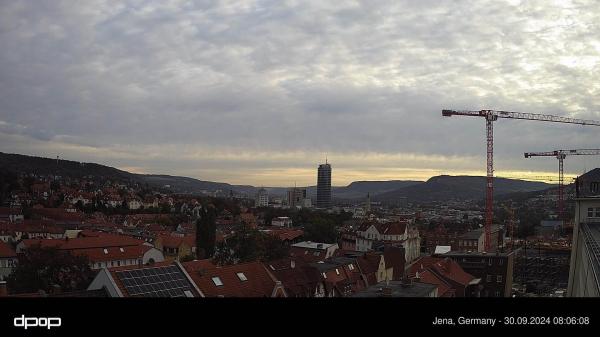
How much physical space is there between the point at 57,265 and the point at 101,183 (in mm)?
78492

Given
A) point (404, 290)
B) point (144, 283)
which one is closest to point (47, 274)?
point (144, 283)

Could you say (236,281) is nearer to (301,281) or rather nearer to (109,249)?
(301,281)

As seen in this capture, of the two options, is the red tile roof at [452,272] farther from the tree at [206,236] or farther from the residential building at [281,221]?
the residential building at [281,221]

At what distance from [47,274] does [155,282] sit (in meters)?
8.47

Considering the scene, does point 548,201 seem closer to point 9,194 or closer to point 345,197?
point 9,194

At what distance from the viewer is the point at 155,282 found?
10250 mm

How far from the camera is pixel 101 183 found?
297 ft

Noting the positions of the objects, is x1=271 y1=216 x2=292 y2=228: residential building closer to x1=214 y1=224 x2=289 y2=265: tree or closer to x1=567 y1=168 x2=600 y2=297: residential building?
x1=214 y1=224 x2=289 y2=265: tree

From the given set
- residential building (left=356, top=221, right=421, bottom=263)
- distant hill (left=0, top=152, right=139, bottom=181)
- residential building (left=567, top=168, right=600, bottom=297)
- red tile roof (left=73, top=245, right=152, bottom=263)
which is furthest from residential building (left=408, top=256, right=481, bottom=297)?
distant hill (left=0, top=152, right=139, bottom=181)

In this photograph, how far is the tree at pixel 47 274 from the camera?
16325mm

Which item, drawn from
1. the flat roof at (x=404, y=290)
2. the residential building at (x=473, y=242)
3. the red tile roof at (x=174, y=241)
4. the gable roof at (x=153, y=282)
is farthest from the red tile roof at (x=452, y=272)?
the residential building at (x=473, y=242)

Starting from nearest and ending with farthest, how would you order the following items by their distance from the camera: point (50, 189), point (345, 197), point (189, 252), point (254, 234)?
1. point (254, 234)
2. point (189, 252)
3. point (50, 189)
4. point (345, 197)
